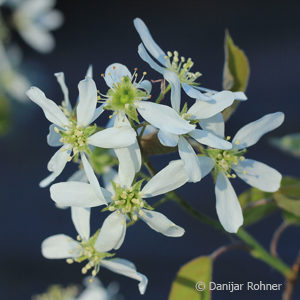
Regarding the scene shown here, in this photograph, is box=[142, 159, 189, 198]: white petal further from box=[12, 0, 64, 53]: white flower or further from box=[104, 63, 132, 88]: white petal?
box=[12, 0, 64, 53]: white flower

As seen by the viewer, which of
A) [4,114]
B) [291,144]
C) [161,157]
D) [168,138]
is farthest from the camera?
[161,157]

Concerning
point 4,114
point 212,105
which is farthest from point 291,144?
point 4,114

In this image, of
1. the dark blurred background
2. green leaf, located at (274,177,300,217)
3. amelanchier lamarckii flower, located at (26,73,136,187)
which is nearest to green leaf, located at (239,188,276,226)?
green leaf, located at (274,177,300,217)

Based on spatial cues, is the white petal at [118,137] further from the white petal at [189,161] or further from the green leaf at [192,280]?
the green leaf at [192,280]

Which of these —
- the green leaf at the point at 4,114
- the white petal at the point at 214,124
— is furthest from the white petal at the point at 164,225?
the green leaf at the point at 4,114

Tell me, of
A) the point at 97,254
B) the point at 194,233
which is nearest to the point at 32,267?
the point at 194,233

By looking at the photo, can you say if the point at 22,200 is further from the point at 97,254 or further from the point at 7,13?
the point at 97,254

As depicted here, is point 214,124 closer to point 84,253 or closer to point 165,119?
point 165,119
